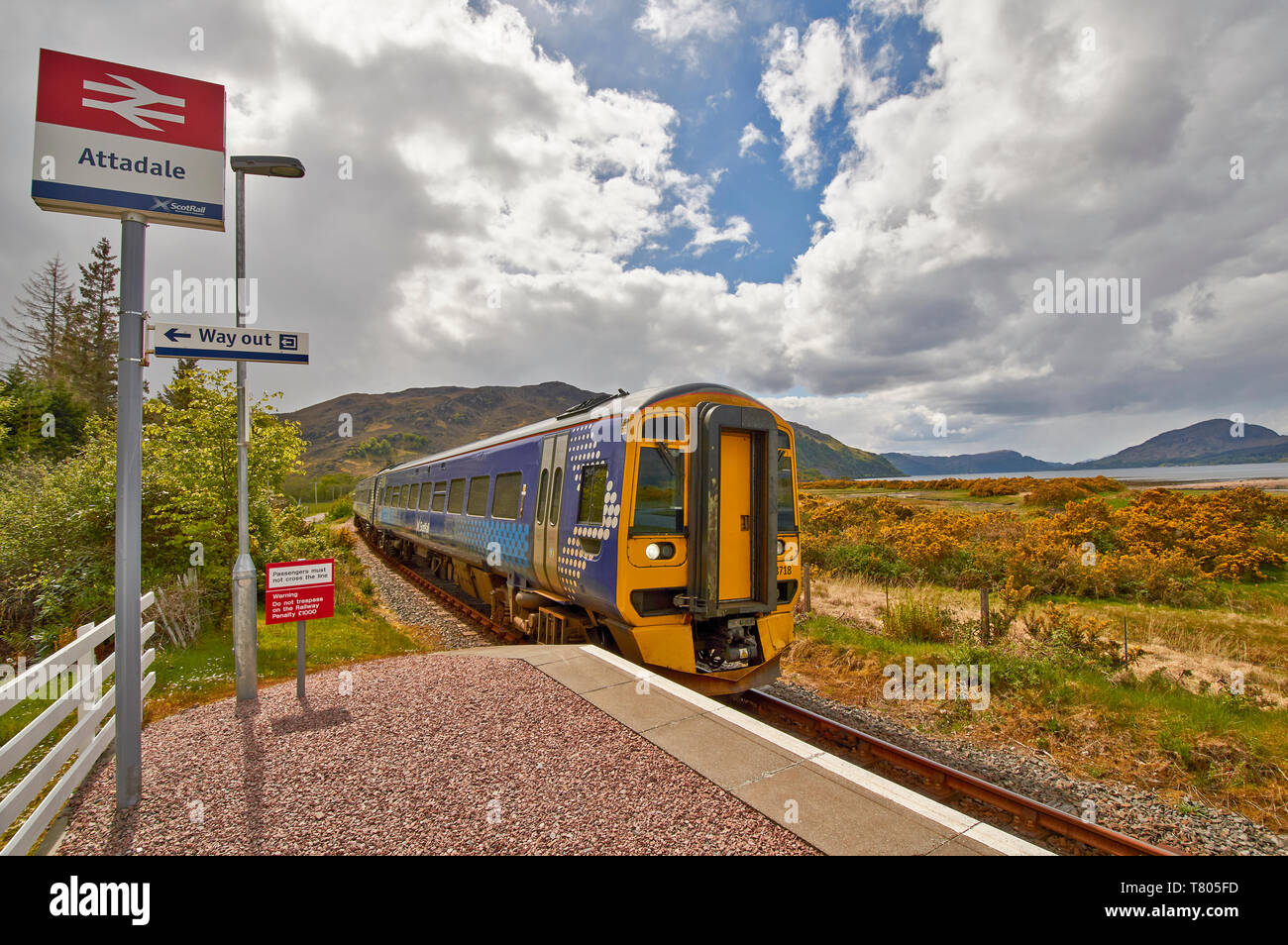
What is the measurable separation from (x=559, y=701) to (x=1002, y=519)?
18068 mm

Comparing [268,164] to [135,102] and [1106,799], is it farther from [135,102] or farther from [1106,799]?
[1106,799]

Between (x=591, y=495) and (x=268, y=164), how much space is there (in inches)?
185

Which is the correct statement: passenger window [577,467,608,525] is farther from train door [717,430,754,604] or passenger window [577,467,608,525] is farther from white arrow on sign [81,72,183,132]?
white arrow on sign [81,72,183,132]

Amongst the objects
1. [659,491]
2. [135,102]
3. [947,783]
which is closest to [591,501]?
[659,491]

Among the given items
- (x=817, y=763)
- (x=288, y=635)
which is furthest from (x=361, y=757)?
(x=288, y=635)

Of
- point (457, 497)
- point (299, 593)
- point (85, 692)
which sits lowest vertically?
point (85, 692)

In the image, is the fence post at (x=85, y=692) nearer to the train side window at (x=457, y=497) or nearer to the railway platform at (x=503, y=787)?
the railway platform at (x=503, y=787)

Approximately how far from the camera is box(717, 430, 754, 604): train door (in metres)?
5.97

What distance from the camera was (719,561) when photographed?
5.87m

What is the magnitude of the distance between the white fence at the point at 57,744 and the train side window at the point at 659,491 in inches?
151

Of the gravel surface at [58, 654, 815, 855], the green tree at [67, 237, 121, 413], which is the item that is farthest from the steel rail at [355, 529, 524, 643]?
the green tree at [67, 237, 121, 413]

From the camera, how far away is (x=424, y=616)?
12078 mm

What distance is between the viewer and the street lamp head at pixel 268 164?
18.9 feet
